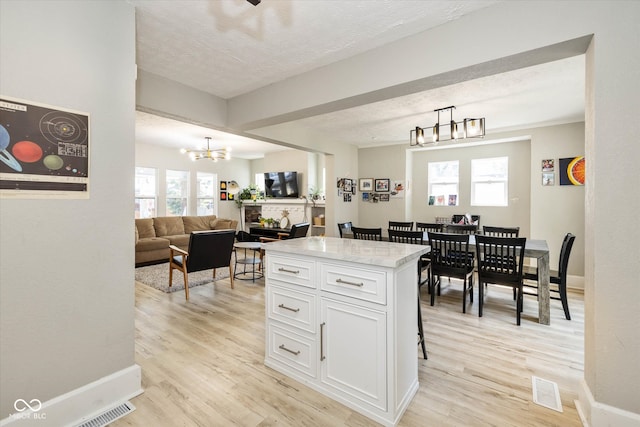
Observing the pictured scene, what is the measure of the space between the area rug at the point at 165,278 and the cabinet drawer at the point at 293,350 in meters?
2.69

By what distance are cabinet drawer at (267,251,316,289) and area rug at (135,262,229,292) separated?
9.12ft

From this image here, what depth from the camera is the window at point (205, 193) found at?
8211 millimetres

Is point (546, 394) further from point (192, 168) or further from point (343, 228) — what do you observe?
point (192, 168)

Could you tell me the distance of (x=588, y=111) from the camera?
179 centimetres

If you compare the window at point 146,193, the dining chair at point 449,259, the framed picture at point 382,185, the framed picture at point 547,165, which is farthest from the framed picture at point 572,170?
the window at point 146,193

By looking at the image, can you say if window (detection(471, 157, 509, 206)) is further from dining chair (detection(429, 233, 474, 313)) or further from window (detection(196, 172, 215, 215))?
window (detection(196, 172, 215, 215))

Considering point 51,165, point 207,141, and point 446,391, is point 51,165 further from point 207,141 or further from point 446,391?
point 207,141

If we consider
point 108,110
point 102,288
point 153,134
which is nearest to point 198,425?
point 102,288

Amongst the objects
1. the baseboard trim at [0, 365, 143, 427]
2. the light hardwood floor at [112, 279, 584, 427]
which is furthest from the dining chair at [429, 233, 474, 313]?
the baseboard trim at [0, 365, 143, 427]

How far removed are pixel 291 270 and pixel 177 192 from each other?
6.78 metres

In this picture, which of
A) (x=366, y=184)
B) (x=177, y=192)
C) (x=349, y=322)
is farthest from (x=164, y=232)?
(x=349, y=322)

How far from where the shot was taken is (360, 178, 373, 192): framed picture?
6547 millimetres

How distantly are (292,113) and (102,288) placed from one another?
2.33 m

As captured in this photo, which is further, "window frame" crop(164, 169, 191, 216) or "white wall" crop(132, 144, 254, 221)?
"window frame" crop(164, 169, 191, 216)
